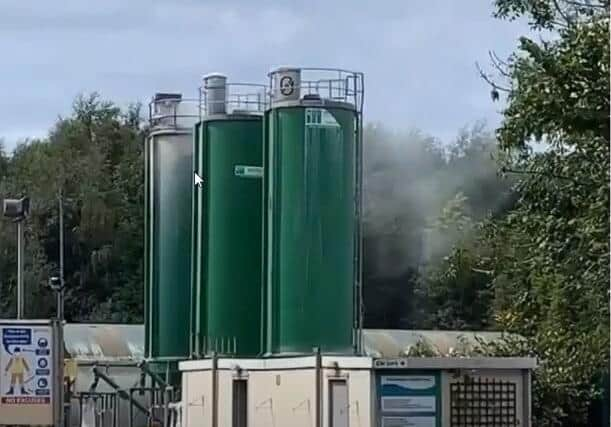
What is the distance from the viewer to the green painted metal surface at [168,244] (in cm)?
3594

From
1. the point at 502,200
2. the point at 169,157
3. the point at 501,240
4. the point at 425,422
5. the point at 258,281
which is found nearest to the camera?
the point at 501,240

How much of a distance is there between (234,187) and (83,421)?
6582 mm

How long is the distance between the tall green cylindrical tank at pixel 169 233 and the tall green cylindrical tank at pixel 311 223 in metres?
4.80

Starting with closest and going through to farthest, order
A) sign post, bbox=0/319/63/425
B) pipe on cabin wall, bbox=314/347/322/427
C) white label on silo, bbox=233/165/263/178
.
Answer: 1. sign post, bbox=0/319/63/425
2. pipe on cabin wall, bbox=314/347/322/427
3. white label on silo, bbox=233/165/263/178

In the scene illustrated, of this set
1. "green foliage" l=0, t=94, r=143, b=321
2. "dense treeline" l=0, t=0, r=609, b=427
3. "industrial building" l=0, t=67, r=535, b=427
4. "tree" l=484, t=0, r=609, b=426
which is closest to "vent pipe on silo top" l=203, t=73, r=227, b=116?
"industrial building" l=0, t=67, r=535, b=427

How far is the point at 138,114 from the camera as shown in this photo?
7306 centimetres

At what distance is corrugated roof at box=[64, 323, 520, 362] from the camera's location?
41438mm

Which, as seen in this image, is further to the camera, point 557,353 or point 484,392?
point 484,392

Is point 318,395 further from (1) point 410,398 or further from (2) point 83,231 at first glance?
(2) point 83,231

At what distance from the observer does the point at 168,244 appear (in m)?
36.4

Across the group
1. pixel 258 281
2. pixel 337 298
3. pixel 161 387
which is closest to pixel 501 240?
pixel 337 298

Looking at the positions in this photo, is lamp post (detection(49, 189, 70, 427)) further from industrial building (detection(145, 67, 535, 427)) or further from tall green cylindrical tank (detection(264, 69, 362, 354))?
tall green cylindrical tank (detection(264, 69, 362, 354))

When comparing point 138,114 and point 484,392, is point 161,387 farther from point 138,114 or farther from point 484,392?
point 138,114

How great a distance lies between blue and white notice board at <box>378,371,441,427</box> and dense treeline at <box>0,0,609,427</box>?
211 cm
